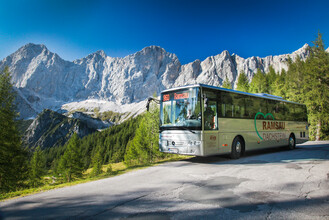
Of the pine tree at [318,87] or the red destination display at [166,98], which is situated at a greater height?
the pine tree at [318,87]

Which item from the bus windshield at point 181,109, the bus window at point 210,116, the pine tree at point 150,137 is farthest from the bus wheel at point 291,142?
the pine tree at point 150,137

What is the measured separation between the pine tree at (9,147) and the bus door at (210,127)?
661 inches

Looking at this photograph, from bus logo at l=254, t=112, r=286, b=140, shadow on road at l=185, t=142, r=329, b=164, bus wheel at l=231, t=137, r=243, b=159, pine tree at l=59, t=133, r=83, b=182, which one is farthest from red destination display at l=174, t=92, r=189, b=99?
pine tree at l=59, t=133, r=83, b=182

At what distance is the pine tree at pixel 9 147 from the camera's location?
1566 centimetres

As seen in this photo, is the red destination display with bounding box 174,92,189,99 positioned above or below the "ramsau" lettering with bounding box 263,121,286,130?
above

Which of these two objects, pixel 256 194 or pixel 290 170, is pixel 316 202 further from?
pixel 290 170

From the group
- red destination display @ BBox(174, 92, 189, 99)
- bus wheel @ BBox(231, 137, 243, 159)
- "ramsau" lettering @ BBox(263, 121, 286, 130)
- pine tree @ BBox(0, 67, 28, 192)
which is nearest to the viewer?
red destination display @ BBox(174, 92, 189, 99)

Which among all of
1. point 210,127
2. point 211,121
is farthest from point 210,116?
point 210,127

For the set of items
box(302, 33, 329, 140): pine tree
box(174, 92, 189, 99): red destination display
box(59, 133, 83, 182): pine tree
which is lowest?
box(59, 133, 83, 182): pine tree

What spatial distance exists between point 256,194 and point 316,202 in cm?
120

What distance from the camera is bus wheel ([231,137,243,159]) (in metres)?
10.7

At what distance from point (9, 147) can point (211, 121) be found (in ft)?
59.6

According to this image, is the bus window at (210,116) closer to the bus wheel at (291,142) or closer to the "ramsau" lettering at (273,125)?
the "ramsau" lettering at (273,125)

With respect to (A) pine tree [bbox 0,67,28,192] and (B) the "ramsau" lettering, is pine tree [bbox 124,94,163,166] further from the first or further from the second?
(B) the "ramsau" lettering
